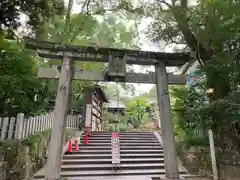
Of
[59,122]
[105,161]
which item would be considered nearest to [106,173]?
[105,161]

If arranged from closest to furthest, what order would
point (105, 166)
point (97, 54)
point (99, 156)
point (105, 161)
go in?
point (97, 54)
point (105, 166)
point (105, 161)
point (99, 156)

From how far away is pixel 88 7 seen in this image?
7.89 m

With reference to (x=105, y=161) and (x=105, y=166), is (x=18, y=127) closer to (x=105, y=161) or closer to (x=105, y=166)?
(x=105, y=166)

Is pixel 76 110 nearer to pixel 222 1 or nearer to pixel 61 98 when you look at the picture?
pixel 61 98

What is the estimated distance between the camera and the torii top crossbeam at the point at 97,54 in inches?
204

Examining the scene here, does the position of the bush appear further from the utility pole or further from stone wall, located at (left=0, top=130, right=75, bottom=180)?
stone wall, located at (left=0, top=130, right=75, bottom=180)

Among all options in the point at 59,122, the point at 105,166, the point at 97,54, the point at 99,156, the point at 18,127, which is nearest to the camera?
the point at 59,122

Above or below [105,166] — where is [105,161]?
above

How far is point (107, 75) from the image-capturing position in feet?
17.7

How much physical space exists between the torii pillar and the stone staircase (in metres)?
1.32

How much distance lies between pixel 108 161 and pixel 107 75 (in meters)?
3.65

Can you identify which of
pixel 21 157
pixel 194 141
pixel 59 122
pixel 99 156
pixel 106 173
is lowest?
pixel 106 173

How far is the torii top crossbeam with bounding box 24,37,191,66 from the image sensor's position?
5.18 metres

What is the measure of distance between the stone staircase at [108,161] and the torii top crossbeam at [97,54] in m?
3.67
